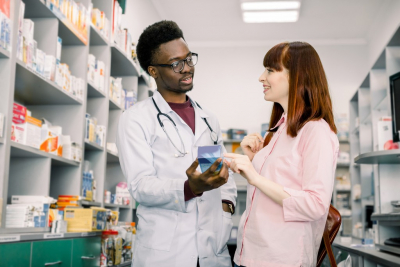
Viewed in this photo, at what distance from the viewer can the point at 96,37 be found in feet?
13.2

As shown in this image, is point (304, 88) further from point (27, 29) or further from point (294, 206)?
point (27, 29)

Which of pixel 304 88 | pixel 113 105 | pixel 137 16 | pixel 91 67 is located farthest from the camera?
pixel 137 16

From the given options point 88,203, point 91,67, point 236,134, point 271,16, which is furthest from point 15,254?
point 236,134

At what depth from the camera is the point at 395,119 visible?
13.1 ft

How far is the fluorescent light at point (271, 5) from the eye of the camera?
7.23 metres

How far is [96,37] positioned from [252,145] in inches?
97.6

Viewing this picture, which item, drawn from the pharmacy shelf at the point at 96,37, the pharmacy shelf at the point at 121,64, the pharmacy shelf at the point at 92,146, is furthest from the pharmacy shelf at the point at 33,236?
the pharmacy shelf at the point at 121,64

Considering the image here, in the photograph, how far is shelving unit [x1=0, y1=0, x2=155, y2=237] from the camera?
2.48 metres

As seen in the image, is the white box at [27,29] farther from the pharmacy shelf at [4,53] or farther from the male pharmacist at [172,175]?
the male pharmacist at [172,175]

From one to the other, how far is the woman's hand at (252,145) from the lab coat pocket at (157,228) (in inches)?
15.4

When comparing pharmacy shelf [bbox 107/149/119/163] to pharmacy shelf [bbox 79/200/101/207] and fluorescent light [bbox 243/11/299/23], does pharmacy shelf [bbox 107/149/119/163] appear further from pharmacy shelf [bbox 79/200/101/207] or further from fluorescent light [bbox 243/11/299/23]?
fluorescent light [bbox 243/11/299/23]

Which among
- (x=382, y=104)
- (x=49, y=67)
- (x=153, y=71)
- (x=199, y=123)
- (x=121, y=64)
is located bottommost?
(x=199, y=123)

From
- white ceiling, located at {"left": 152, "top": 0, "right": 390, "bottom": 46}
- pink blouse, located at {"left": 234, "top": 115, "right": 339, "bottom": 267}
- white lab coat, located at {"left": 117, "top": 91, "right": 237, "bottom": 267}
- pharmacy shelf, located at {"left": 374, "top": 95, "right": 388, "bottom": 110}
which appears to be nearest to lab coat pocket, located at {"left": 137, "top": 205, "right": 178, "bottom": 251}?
white lab coat, located at {"left": 117, "top": 91, "right": 237, "bottom": 267}

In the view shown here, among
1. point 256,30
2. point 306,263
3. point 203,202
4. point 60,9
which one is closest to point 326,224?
point 306,263
